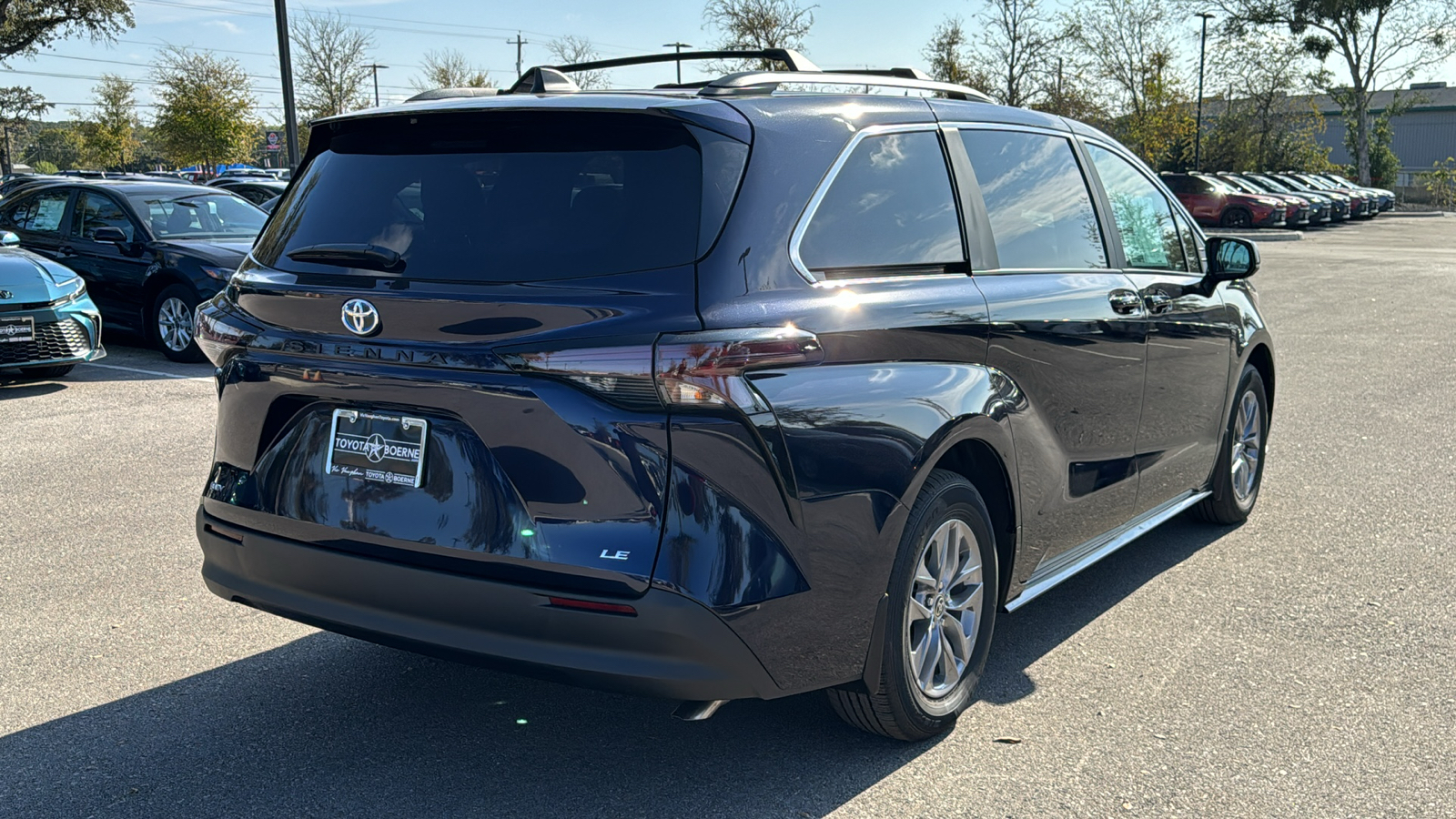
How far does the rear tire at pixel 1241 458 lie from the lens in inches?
224

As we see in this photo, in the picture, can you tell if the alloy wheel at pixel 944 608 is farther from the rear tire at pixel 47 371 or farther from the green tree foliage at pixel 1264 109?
the green tree foliage at pixel 1264 109

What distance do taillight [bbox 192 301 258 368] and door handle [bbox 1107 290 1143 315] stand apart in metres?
2.83

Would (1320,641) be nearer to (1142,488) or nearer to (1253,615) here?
(1253,615)

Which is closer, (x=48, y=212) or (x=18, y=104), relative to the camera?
(x=48, y=212)

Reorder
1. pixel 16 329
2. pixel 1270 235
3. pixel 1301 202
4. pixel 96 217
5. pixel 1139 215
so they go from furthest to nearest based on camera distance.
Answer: pixel 1301 202 < pixel 1270 235 < pixel 96 217 < pixel 16 329 < pixel 1139 215

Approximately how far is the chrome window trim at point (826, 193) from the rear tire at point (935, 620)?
1.95 ft

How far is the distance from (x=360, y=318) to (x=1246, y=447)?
448cm

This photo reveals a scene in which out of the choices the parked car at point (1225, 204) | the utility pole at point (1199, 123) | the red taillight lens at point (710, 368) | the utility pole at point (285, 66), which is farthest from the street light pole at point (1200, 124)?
the red taillight lens at point (710, 368)

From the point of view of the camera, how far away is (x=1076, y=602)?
16.0 ft

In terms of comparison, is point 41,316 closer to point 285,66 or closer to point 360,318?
point 360,318

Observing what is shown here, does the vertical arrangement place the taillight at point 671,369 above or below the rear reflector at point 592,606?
above

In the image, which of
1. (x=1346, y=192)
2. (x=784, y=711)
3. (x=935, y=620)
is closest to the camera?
(x=935, y=620)

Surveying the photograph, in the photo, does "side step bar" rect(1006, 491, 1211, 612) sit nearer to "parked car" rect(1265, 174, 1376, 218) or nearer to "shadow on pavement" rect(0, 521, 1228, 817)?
"shadow on pavement" rect(0, 521, 1228, 817)

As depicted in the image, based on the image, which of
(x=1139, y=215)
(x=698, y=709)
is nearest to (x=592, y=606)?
(x=698, y=709)
